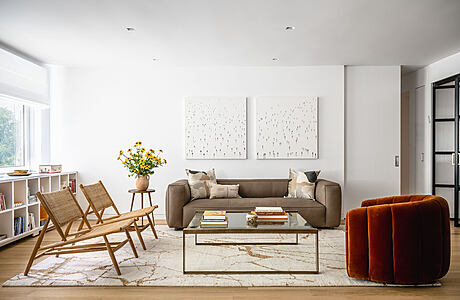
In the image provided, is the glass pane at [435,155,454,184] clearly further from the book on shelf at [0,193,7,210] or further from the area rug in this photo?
the book on shelf at [0,193,7,210]

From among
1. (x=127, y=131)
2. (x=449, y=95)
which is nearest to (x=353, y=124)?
(x=449, y=95)

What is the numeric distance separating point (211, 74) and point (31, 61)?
2806 millimetres

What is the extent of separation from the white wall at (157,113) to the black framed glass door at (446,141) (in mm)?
1538

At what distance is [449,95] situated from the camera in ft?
17.7

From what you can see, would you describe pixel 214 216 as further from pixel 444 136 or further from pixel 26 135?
pixel 444 136

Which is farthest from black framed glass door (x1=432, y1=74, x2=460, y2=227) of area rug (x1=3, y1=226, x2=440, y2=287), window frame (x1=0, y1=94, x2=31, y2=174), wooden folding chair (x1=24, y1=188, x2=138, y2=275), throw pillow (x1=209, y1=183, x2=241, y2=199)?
window frame (x1=0, y1=94, x2=31, y2=174)

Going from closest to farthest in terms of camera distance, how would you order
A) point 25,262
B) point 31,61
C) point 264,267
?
point 264,267 < point 25,262 < point 31,61

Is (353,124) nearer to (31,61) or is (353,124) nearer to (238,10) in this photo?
(238,10)

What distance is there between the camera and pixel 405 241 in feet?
9.23

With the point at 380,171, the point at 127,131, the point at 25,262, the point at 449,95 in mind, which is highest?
the point at 449,95

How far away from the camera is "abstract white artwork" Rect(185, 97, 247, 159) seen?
576cm

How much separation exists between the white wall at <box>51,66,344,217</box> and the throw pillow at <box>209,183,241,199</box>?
58 centimetres

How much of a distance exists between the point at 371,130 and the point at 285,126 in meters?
1.47

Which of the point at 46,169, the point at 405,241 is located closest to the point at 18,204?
the point at 46,169
